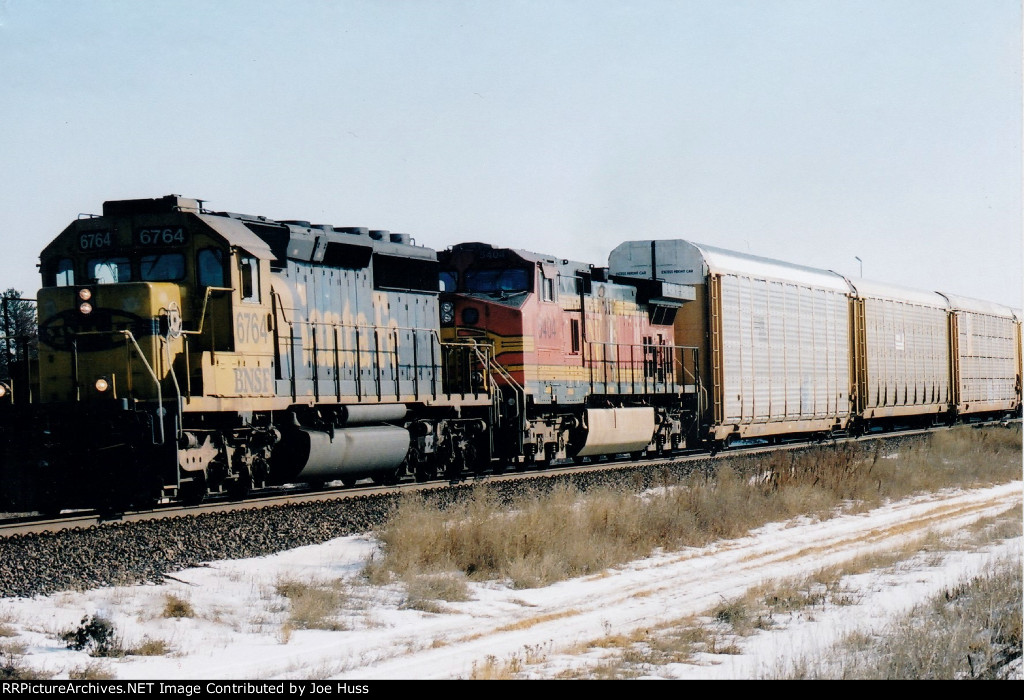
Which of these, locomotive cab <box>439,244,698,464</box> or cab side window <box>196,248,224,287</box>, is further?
locomotive cab <box>439,244,698,464</box>

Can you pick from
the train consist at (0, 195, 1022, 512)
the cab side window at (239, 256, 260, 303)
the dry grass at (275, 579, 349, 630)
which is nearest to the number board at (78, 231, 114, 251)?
the train consist at (0, 195, 1022, 512)

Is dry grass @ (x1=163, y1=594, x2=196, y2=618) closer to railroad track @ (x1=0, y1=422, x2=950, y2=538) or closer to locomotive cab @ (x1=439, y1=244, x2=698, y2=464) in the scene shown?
railroad track @ (x1=0, y1=422, x2=950, y2=538)

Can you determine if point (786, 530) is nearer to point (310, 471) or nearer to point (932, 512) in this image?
point (932, 512)

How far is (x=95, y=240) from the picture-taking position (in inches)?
Answer: 495

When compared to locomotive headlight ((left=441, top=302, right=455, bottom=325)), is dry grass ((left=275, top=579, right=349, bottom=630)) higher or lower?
lower

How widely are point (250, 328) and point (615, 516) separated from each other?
15.6 feet

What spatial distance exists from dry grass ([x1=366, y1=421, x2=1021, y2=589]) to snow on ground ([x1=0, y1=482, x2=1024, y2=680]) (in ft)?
1.07

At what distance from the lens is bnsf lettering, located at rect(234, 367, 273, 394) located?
1266 cm

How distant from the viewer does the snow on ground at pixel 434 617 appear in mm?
6918

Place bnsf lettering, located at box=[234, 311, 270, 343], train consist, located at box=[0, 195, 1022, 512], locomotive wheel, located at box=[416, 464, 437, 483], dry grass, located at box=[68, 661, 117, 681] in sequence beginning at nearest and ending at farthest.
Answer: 1. dry grass, located at box=[68, 661, 117, 681]
2. train consist, located at box=[0, 195, 1022, 512]
3. bnsf lettering, located at box=[234, 311, 270, 343]
4. locomotive wheel, located at box=[416, 464, 437, 483]

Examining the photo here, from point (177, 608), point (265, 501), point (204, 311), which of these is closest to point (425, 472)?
point (265, 501)

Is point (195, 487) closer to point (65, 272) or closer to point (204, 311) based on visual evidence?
point (204, 311)

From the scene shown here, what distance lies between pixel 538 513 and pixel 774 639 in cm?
431

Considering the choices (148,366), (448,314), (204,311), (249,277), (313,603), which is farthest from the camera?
(448,314)
